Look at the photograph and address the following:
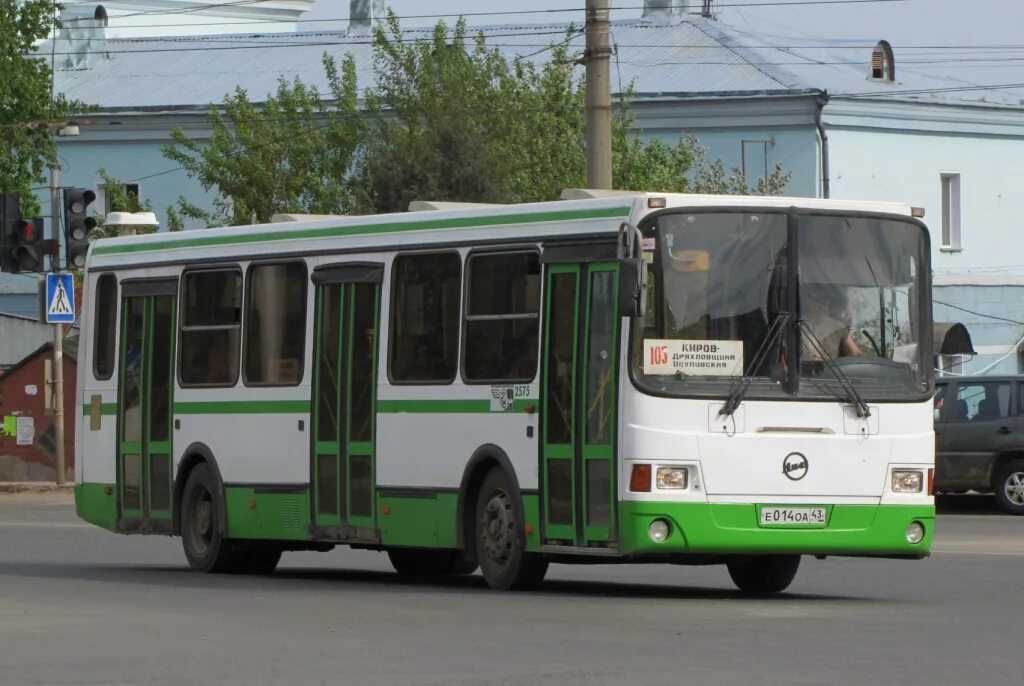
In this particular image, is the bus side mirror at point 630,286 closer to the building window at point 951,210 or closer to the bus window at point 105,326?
the bus window at point 105,326

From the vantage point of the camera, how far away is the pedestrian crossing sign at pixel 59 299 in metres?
34.0

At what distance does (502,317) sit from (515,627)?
3454 mm

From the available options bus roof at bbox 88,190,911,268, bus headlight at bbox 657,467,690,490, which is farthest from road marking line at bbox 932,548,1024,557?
bus headlight at bbox 657,467,690,490

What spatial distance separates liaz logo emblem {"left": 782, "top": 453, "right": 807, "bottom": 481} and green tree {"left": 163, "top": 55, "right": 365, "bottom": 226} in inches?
1083

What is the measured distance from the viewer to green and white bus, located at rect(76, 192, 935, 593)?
46.7ft

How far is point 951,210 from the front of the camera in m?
49.2

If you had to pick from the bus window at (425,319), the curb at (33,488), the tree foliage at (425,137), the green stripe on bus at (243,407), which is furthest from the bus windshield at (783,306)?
the tree foliage at (425,137)

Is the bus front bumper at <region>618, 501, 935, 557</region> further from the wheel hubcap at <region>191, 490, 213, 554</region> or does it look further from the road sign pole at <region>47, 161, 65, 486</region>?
the road sign pole at <region>47, 161, 65, 486</region>

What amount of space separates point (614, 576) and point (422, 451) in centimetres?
274

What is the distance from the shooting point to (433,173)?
3703 centimetres

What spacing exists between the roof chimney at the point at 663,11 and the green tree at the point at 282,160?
35.3 ft

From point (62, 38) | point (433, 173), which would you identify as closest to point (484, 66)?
point (433, 173)

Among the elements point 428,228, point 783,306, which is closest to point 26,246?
point 428,228

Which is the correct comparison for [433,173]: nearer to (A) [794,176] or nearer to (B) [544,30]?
(A) [794,176]
